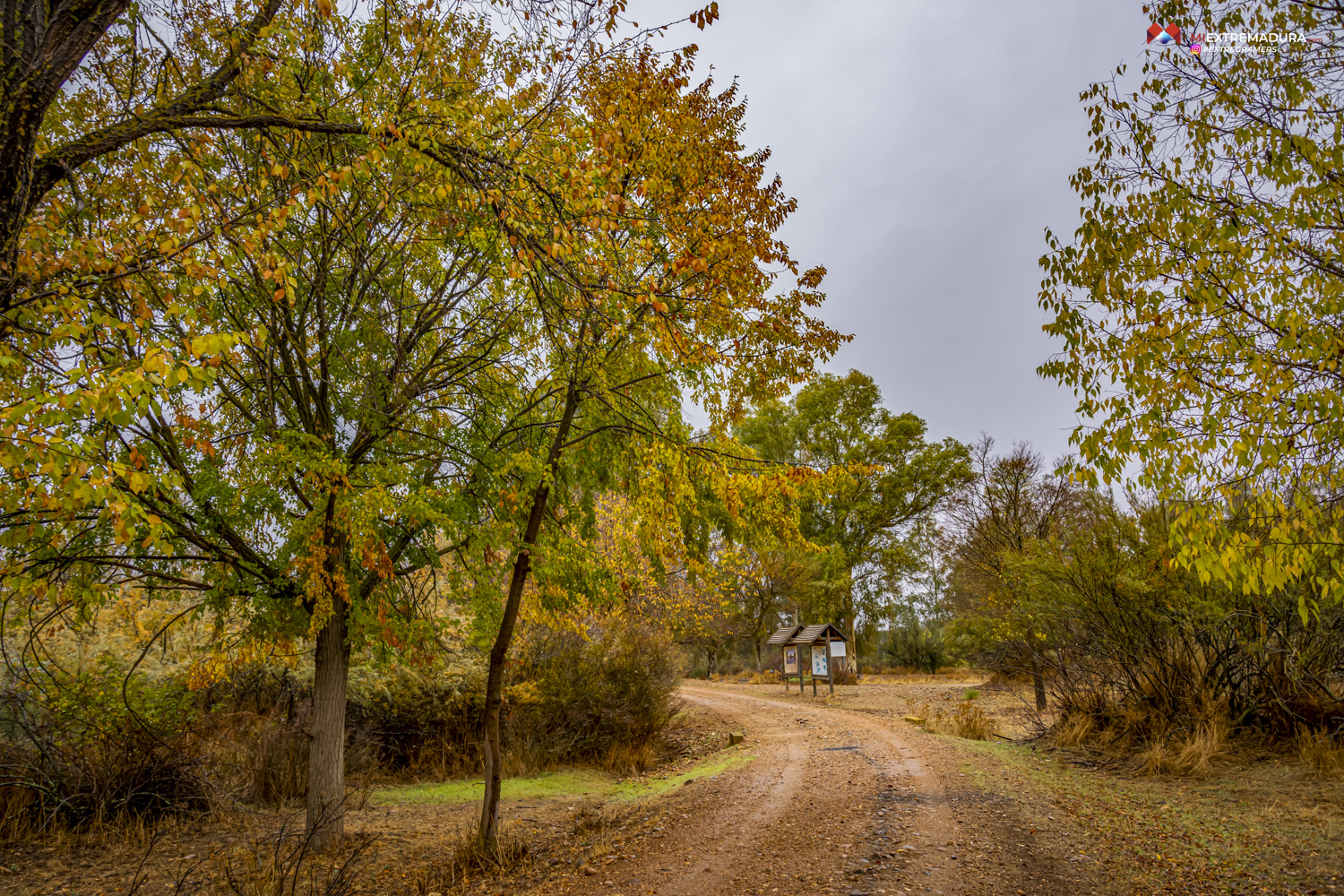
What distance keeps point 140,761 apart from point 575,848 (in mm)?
5183

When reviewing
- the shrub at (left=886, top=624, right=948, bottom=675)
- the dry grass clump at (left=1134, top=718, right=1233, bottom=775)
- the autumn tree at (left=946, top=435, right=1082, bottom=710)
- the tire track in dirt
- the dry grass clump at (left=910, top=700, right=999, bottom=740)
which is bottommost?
the shrub at (left=886, top=624, right=948, bottom=675)

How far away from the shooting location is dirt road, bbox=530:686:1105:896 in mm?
5188

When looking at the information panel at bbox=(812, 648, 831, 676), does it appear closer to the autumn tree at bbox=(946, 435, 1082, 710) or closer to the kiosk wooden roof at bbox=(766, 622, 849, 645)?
the kiosk wooden roof at bbox=(766, 622, 849, 645)

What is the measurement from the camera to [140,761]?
7883mm

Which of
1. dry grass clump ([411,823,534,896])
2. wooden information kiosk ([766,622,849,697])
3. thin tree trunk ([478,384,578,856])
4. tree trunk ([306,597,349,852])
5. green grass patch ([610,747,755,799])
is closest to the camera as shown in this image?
dry grass clump ([411,823,534,896])

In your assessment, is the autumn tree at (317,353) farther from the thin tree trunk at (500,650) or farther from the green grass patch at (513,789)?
the green grass patch at (513,789)

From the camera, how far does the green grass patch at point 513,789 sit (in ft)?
32.1

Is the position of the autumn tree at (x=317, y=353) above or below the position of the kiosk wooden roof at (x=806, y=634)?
above

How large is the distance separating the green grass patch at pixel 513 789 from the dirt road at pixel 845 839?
2.31 meters

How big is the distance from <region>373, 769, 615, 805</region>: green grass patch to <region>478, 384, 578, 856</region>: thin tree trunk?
3302 mm


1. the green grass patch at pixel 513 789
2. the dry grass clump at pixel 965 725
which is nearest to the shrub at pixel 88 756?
the green grass patch at pixel 513 789

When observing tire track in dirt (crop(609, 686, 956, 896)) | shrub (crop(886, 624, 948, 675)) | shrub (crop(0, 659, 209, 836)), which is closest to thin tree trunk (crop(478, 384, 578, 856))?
tire track in dirt (crop(609, 686, 956, 896))

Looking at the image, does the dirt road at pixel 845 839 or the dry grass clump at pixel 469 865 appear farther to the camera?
the dry grass clump at pixel 469 865

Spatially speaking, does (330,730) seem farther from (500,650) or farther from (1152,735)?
(1152,735)
